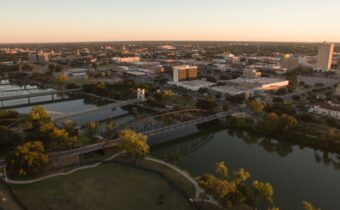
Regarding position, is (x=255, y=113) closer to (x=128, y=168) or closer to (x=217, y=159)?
(x=217, y=159)

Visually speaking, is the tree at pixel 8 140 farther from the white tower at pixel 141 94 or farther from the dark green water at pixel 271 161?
the white tower at pixel 141 94

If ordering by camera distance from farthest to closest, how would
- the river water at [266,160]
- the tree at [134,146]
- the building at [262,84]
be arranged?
the building at [262,84]
the tree at [134,146]
the river water at [266,160]

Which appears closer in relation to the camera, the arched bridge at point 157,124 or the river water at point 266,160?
the river water at point 266,160

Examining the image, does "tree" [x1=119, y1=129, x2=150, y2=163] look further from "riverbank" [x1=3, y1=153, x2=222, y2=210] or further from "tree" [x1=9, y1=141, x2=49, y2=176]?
"tree" [x1=9, y1=141, x2=49, y2=176]

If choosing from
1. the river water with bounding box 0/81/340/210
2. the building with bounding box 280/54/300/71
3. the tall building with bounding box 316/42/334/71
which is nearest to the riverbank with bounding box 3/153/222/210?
the river water with bounding box 0/81/340/210

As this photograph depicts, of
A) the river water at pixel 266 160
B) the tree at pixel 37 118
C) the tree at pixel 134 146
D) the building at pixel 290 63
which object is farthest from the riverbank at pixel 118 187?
the building at pixel 290 63

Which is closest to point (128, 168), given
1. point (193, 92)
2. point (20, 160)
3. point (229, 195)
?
point (20, 160)

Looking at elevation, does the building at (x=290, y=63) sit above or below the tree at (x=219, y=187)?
above

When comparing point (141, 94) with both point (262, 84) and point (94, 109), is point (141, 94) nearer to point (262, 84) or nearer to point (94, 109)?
point (94, 109)
